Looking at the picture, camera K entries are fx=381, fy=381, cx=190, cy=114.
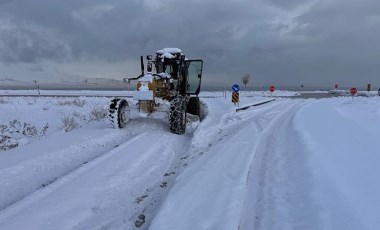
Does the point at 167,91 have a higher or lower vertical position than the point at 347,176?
higher

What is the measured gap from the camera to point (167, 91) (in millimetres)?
15039

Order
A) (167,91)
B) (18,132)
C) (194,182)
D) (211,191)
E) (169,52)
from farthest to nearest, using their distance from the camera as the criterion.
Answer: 1. (169,52)
2. (167,91)
3. (18,132)
4. (194,182)
5. (211,191)

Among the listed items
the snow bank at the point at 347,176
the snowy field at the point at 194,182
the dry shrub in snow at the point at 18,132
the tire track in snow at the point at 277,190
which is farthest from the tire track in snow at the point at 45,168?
the snow bank at the point at 347,176

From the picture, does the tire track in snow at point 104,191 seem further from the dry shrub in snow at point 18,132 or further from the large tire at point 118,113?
the dry shrub in snow at point 18,132

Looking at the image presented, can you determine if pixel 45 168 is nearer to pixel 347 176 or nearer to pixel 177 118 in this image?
pixel 177 118

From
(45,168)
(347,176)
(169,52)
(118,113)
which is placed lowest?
(45,168)

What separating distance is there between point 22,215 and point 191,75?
1251 centimetres

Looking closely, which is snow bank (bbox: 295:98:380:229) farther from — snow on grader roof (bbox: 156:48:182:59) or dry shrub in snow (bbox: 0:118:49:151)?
dry shrub in snow (bbox: 0:118:49:151)

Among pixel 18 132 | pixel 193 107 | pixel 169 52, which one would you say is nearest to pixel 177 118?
pixel 193 107

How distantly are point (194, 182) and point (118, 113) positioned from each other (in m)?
6.55

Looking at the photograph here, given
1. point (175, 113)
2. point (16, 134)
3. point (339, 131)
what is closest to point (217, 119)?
point (175, 113)

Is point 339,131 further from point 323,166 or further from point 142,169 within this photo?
point 142,169

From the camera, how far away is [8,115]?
60.5 feet

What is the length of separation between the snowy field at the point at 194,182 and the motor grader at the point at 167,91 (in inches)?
45.8
